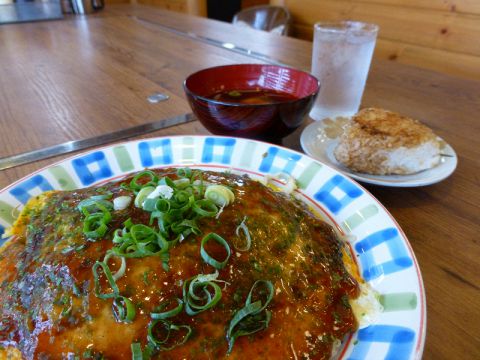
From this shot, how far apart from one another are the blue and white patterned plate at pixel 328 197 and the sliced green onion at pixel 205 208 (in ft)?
1.60

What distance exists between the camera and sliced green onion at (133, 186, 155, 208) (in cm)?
108

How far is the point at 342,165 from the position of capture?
1609 millimetres

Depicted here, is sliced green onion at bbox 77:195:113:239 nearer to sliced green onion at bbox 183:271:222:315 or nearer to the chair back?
sliced green onion at bbox 183:271:222:315

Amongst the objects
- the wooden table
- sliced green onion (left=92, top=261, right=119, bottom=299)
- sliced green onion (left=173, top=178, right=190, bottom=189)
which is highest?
sliced green onion (left=173, top=178, right=190, bottom=189)

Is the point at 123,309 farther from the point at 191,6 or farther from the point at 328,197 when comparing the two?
the point at 191,6

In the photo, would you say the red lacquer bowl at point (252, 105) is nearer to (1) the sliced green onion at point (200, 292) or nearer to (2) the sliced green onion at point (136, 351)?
(1) the sliced green onion at point (200, 292)

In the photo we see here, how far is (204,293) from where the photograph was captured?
0.92 meters

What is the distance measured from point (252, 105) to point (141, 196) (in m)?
0.69

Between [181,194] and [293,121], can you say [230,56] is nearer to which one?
[293,121]

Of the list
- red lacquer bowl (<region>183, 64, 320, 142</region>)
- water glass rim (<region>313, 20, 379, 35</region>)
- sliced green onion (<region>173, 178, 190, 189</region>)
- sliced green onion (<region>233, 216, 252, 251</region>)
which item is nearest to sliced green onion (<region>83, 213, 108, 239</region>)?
sliced green onion (<region>173, 178, 190, 189</region>)

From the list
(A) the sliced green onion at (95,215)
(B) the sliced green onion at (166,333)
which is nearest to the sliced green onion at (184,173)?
(A) the sliced green onion at (95,215)

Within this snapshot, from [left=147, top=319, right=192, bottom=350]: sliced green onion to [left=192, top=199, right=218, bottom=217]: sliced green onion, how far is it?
0.99 ft

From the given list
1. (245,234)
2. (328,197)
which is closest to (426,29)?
(328,197)

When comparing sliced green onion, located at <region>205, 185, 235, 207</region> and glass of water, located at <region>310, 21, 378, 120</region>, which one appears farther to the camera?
glass of water, located at <region>310, 21, 378, 120</region>
